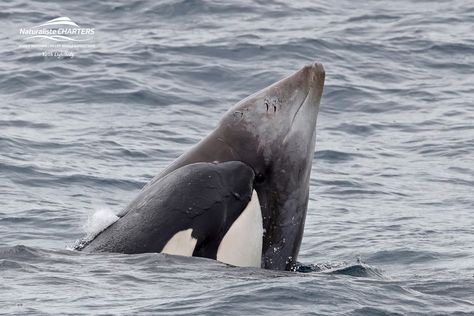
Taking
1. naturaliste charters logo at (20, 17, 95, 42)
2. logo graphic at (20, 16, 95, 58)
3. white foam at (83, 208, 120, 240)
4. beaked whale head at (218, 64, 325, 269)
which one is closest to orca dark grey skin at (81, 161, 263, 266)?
white foam at (83, 208, 120, 240)

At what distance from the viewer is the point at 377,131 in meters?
22.4

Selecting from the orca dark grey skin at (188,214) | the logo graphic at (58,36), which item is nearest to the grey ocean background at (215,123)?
the orca dark grey skin at (188,214)

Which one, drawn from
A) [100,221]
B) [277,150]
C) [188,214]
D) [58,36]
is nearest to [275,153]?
[277,150]

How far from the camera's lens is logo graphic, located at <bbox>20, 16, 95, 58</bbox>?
91.6 ft

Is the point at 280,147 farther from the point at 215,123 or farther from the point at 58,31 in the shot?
the point at 58,31

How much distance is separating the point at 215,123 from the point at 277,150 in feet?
36.5

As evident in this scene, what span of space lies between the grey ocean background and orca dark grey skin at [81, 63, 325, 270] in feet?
1.57

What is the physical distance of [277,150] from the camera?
1148 cm

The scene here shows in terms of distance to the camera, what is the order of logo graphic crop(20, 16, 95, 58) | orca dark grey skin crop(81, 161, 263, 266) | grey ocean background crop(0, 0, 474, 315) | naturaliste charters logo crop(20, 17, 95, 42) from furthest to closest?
naturaliste charters logo crop(20, 17, 95, 42), logo graphic crop(20, 16, 95, 58), orca dark grey skin crop(81, 161, 263, 266), grey ocean background crop(0, 0, 474, 315)

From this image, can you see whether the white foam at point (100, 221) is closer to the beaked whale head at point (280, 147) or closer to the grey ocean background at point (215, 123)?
the grey ocean background at point (215, 123)

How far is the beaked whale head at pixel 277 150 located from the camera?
11359mm

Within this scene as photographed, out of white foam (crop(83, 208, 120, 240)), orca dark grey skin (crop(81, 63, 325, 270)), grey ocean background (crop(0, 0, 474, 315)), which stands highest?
orca dark grey skin (crop(81, 63, 325, 270))

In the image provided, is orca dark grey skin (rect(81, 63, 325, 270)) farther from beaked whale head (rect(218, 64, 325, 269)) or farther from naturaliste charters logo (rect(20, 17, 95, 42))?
naturaliste charters logo (rect(20, 17, 95, 42))

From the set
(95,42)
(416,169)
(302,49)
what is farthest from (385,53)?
(416,169)
